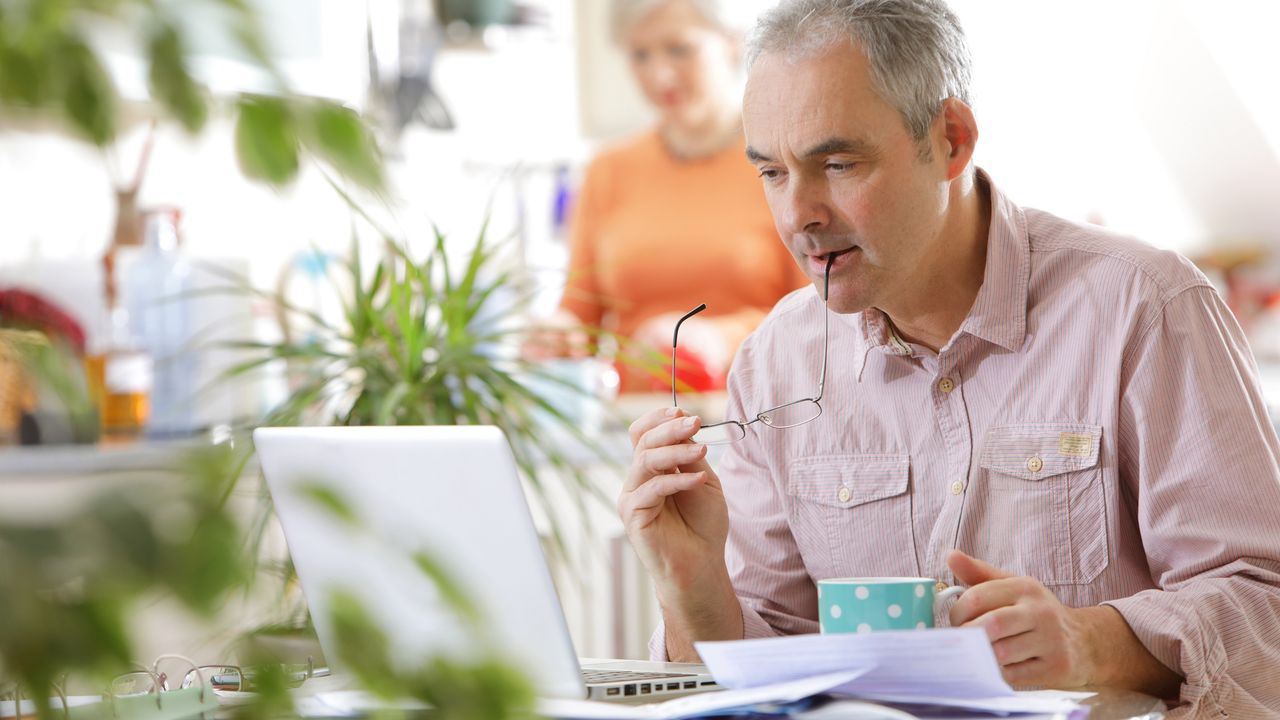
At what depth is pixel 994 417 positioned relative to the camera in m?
1.27

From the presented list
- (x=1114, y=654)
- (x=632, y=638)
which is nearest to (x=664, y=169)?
(x=632, y=638)

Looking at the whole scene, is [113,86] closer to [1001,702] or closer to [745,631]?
[1001,702]

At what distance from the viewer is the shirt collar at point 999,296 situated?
127 centimetres

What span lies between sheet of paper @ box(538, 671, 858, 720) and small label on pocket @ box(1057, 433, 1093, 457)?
1.64 feet

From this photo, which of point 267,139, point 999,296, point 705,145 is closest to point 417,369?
point 999,296

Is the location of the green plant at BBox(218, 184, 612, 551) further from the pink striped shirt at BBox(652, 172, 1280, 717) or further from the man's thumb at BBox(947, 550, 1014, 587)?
the man's thumb at BBox(947, 550, 1014, 587)

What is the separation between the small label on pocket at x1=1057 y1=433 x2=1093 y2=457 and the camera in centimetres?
121

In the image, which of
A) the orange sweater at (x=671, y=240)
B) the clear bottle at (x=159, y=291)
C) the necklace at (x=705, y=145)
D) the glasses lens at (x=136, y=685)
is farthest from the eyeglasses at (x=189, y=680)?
the necklace at (x=705, y=145)

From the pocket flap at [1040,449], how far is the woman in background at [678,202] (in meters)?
1.40

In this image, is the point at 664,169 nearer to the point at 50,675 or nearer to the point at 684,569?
the point at 684,569

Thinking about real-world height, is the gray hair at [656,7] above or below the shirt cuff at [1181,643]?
above

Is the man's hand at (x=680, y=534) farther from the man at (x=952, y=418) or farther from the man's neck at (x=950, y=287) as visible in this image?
the man's neck at (x=950, y=287)

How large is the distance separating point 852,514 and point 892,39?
441mm

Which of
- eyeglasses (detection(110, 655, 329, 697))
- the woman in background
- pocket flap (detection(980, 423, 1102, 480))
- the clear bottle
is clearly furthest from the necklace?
eyeglasses (detection(110, 655, 329, 697))
